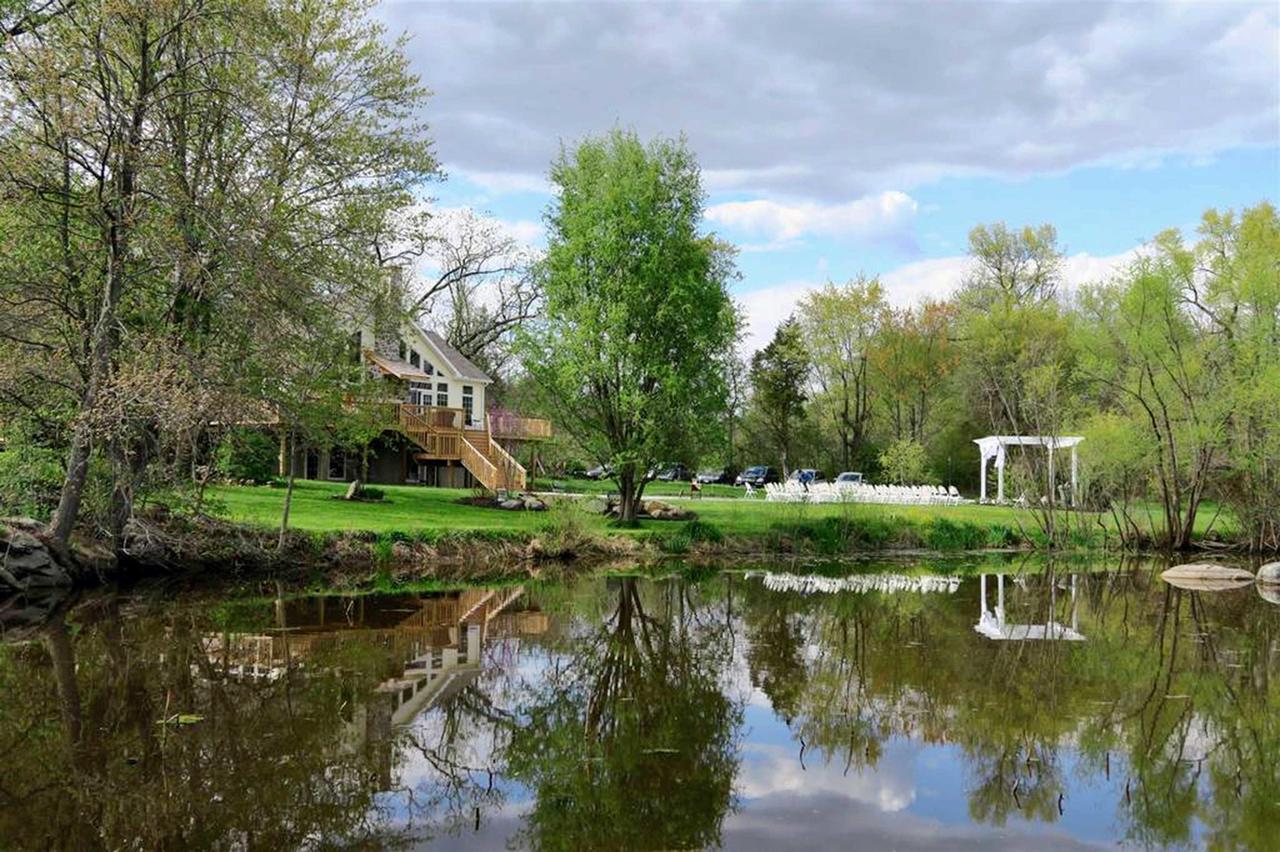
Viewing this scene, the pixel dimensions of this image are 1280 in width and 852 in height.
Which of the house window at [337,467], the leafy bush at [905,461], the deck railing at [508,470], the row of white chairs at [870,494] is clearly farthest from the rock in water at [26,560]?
the leafy bush at [905,461]

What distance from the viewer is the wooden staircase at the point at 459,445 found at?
113ft

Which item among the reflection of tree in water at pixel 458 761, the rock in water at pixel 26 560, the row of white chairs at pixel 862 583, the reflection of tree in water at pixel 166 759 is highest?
the rock in water at pixel 26 560

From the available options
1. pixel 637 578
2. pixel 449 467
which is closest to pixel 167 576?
pixel 637 578

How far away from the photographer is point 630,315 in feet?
90.0

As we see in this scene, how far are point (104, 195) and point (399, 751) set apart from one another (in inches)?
487

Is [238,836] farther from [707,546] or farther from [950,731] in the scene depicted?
[707,546]

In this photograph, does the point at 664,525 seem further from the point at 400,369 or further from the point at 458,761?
the point at 458,761

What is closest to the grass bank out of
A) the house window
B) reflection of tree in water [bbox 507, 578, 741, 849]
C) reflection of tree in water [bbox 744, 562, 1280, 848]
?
the house window

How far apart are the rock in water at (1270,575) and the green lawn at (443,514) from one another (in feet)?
24.7

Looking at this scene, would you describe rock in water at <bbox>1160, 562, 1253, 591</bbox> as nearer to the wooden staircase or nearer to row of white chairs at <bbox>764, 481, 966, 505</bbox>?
row of white chairs at <bbox>764, 481, 966, 505</bbox>

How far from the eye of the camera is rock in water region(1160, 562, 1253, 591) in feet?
72.9

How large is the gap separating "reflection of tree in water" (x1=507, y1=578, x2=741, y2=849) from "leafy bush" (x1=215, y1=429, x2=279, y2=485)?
878 centimetres

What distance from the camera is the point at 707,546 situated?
26.0 meters

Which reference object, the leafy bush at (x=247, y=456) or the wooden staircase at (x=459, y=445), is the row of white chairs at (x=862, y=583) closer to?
the leafy bush at (x=247, y=456)
